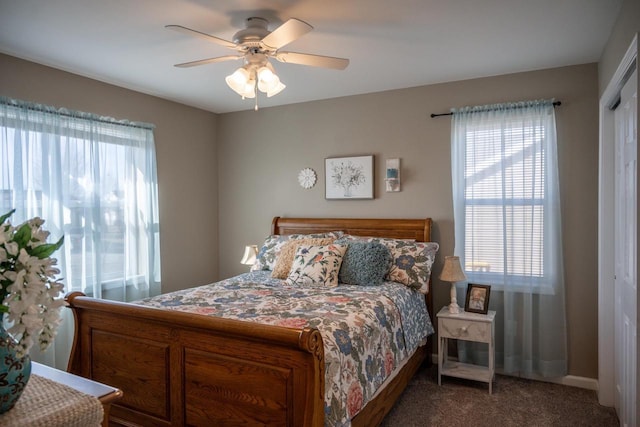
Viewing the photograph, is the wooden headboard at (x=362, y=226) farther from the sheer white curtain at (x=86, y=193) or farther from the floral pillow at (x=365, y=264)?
the sheer white curtain at (x=86, y=193)

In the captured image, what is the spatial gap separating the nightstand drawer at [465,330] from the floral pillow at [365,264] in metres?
0.64

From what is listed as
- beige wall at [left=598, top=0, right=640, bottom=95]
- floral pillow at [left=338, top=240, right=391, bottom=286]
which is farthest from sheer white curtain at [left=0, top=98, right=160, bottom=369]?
beige wall at [left=598, top=0, right=640, bottom=95]

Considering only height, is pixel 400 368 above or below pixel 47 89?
below

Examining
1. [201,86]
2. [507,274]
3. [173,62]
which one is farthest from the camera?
[201,86]

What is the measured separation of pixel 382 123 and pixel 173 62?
76.7 inches

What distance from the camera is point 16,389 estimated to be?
107 cm

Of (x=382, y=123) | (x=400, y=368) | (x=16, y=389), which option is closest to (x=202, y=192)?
(x=382, y=123)

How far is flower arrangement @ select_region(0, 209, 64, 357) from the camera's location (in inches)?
39.2

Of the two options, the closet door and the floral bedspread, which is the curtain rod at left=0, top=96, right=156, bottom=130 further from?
the closet door

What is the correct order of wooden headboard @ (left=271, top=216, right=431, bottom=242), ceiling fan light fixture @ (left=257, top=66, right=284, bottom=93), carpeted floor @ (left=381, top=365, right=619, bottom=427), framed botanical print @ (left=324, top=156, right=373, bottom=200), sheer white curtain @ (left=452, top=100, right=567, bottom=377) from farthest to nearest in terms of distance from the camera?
framed botanical print @ (left=324, top=156, right=373, bottom=200)
wooden headboard @ (left=271, top=216, right=431, bottom=242)
sheer white curtain @ (left=452, top=100, right=567, bottom=377)
carpeted floor @ (left=381, top=365, right=619, bottom=427)
ceiling fan light fixture @ (left=257, top=66, right=284, bottom=93)

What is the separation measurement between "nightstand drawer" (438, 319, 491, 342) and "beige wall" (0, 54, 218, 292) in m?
2.74

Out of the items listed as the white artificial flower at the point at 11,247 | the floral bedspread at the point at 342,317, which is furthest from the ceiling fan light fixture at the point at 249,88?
the white artificial flower at the point at 11,247

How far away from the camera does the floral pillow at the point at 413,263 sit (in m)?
3.36

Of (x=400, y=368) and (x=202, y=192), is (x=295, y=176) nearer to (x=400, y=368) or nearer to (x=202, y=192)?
(x=202, y=192)
